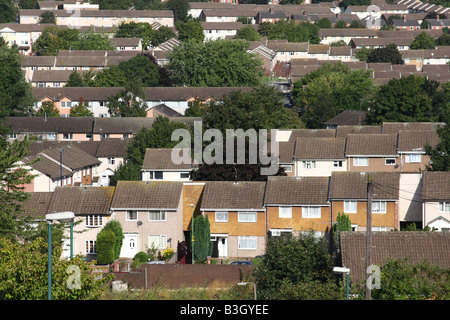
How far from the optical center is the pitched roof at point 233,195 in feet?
102

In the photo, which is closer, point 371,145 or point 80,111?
point 371,145

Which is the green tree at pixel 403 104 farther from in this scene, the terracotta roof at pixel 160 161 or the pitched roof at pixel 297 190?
the pitched roof at pixel 297 190

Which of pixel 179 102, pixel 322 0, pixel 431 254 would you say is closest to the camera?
pixel 431 254

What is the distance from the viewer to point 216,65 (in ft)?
235

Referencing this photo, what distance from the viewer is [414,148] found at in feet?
133

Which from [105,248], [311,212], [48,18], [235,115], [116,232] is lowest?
[105,248]

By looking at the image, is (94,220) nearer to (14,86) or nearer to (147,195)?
(147,195)

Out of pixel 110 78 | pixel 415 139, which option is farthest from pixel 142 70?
pixel 415 139

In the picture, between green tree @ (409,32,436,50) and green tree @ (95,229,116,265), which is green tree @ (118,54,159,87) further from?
green tree @ (95,229,116,265)

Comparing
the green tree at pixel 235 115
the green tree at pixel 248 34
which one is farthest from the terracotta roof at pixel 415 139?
the green tree at pixel 248 34

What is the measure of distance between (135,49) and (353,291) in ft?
261

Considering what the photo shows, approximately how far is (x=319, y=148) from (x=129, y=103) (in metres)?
23.5
